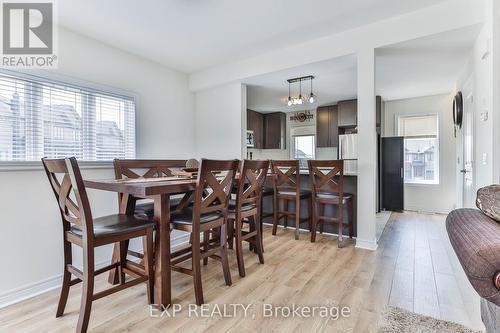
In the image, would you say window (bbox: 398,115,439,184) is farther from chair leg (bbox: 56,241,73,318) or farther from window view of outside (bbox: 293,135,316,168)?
chair leg (bbox: 56,241,73,318)

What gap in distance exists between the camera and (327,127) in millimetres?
5805

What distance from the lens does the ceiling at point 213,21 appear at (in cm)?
231

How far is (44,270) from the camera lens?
7.27 ft

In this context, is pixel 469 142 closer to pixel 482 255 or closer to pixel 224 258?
pixel 482 255

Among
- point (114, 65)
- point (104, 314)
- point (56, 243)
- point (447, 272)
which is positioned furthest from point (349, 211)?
point (114, 65)

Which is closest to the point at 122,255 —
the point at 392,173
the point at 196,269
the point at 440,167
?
the point at 196,269

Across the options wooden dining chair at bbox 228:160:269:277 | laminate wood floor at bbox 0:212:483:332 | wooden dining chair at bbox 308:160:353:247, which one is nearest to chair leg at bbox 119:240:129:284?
laminate wood floor at bbox 0:212:483:332

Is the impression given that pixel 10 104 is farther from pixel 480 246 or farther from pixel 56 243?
pixel 480 246

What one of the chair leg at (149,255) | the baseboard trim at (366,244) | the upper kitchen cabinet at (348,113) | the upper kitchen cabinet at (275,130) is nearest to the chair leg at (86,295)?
the chair leg at (149,255)

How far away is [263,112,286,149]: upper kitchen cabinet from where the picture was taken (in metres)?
6.37

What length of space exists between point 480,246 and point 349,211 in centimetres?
256

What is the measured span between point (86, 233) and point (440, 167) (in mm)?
5947

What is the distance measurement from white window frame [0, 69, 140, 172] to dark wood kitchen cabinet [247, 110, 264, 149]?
309 cm

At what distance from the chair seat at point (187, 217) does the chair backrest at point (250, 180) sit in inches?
9.7
